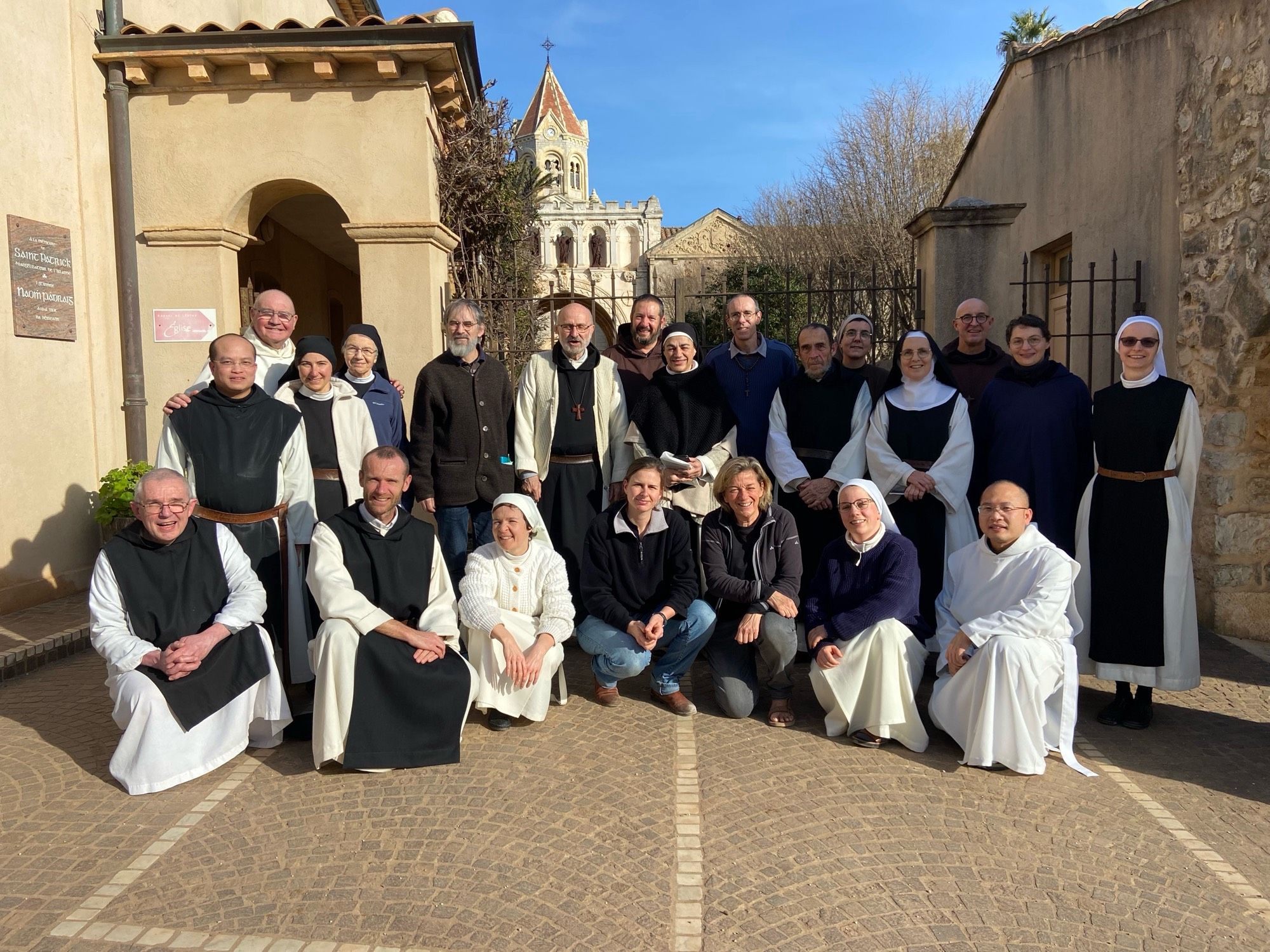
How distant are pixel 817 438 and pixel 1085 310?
413 cm

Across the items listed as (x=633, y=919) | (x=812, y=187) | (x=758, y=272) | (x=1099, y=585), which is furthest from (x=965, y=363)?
(x=812, y=187)

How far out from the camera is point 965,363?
580cm

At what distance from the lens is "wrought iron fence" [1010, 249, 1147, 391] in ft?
22.5

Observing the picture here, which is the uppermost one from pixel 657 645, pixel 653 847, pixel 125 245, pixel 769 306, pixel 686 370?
pixel 769 306

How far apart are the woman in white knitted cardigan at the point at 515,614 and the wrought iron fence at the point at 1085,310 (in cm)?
423

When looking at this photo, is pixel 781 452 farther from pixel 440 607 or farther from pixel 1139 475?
pixel 440 607

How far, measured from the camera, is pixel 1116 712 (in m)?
4.55

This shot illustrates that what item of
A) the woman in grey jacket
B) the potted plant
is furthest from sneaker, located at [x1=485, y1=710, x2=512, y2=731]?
the potted plant

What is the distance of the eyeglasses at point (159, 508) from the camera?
13.0 feet

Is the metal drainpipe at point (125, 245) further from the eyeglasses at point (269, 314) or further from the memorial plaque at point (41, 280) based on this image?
the eyeglasses at point (269, 314)

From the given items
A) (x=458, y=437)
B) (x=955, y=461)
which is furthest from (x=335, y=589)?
(x=955, y=461)

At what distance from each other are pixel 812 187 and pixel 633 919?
21.0 metres

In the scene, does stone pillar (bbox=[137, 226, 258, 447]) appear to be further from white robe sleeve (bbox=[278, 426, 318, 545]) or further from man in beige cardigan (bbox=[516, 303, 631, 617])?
man in beige cardigan (bbox=[516, 303, 631, 617])

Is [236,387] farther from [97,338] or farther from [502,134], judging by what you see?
[502,134]
